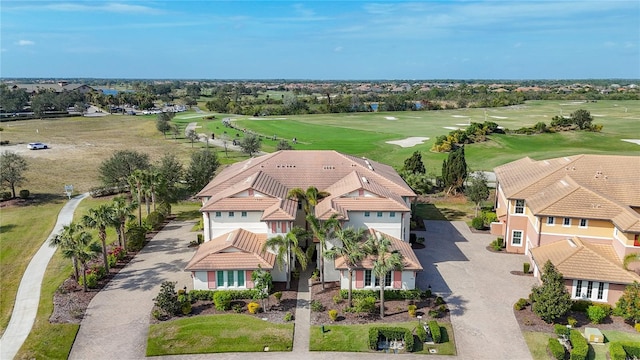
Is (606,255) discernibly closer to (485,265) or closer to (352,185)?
(485,265)

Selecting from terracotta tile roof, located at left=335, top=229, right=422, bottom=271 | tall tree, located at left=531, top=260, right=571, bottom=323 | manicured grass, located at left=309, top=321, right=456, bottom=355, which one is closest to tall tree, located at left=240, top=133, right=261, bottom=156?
terracotta tile roof, located at left=335, top=229, right=422, bottom=271

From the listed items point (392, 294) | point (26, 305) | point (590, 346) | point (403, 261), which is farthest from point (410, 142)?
point (26, 305)

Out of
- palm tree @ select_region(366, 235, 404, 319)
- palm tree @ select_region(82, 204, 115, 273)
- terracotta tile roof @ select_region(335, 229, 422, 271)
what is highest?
palm tree @ select_region(82, 204, 115, 273)

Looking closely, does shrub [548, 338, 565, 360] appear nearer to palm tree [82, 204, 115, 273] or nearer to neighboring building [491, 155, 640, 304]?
neighboring building [491, 155, 640, 304]

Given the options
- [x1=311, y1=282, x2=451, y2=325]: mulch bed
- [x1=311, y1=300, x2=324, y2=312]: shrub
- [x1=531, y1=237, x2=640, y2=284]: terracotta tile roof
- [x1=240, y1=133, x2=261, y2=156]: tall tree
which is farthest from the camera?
[x1=240, y1=133, x2=261, y2=156]: tall tree

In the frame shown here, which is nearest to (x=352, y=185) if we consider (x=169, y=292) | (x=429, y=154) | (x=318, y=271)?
(x=318, y=271)

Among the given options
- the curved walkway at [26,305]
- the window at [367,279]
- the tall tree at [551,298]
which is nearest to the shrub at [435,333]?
the window at [367,279]
